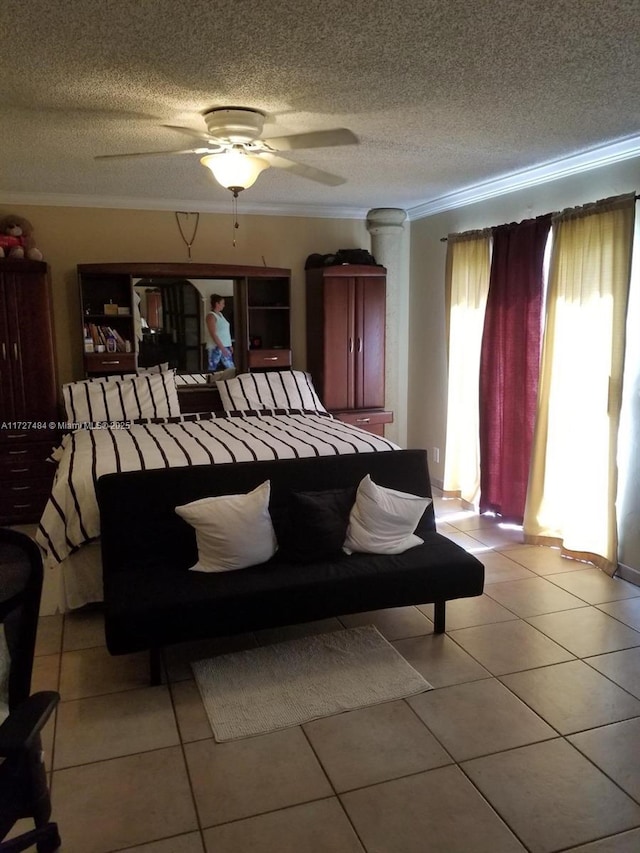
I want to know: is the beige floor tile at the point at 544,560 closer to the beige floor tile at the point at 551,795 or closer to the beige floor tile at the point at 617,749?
the beige floor tile at the point at 617,749

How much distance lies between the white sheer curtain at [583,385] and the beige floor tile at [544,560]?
61mm

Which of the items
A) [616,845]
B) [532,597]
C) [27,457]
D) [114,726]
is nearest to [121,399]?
[27,457]

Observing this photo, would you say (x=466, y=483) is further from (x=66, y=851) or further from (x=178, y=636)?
(x=66, y=851)

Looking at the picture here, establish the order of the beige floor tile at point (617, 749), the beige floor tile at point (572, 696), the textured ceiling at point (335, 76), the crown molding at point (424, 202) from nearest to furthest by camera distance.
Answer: the textured ceiling at point (335, 76)
the beige floor tile at point (617, 749)
the beige floor tile at point (572, 696)
the crown molding at point (424, 202)

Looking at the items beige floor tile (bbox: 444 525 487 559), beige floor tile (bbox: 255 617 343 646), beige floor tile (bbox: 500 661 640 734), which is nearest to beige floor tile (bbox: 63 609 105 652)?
beige floor tile (bbox: 255 617 343 646)

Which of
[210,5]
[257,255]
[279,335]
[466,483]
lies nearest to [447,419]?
[466,483]

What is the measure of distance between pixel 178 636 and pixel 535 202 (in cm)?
341

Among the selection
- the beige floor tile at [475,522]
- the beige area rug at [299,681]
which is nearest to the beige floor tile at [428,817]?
the beige area rug at [299,681]

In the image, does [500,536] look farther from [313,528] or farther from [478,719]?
[478,719]

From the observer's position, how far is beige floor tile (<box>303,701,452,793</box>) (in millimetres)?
2086

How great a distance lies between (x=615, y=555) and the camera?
141 inches

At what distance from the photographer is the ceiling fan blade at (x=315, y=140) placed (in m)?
2.65

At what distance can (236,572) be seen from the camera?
272cm

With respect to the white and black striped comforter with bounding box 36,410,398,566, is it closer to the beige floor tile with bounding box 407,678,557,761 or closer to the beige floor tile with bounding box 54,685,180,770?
the beige floor tile with bounding box 54,685,180,770
